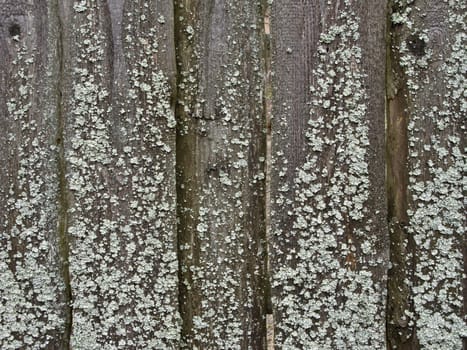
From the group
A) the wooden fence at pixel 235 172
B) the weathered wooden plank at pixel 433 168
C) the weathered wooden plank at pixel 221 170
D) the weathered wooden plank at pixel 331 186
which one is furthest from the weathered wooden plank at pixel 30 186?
the weathered wooden plank at pixel 433 168

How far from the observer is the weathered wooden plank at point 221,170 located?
47.9 inches

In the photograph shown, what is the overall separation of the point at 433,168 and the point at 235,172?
43 centimetres

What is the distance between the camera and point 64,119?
1.22 m

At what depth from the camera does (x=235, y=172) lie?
1.22m

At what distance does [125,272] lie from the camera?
3.94 ft

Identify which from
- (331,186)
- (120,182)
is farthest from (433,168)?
(120,182)

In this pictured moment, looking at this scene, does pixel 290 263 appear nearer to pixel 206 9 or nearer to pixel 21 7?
pixel 206 9

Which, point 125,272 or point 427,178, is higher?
point 427,178

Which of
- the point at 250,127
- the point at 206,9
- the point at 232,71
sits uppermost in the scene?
the point at 206,9

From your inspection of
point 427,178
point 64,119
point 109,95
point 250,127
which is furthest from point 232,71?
point 427,178

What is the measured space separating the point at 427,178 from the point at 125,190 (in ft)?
2.15

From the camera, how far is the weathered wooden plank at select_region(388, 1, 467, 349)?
3.92ft

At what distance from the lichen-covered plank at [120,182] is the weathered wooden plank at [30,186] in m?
0.05

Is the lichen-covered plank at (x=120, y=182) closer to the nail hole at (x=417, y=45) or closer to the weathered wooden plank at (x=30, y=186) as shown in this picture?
the weathered wooden plank at (x=30, y=186)
